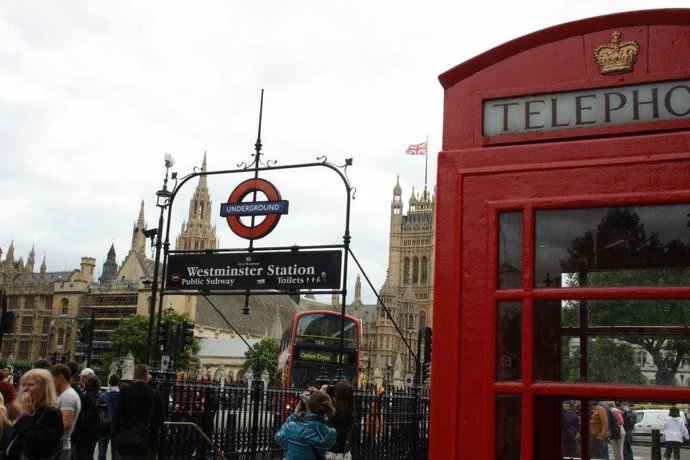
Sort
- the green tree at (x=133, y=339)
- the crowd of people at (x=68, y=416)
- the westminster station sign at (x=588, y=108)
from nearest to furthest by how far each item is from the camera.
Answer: the westminster station sign at (x=588, y=108) < the crowd of people at (x=68, y=416) < the green tree at (x=133, y=339)

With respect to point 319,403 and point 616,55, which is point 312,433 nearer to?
point 319,403

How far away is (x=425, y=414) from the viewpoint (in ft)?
44.5

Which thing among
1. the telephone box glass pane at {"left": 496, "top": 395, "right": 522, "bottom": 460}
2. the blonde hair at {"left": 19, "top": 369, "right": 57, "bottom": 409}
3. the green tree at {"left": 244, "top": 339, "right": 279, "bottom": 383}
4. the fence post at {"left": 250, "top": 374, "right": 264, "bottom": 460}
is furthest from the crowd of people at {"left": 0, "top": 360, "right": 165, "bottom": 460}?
the green tree at {"left": 244, "top": 339, "right": 279, "bottom": 383}

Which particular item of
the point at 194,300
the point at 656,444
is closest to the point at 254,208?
the point at 656,444

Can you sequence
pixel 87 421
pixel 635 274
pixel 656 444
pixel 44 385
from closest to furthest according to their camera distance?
pixel 635 274
pixel 44 385
pixel 87 421
pixel 656 444

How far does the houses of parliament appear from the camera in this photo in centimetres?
8694

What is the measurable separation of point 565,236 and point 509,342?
1.40 ft

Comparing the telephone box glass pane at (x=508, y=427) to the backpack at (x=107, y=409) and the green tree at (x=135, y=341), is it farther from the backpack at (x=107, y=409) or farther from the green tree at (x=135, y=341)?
the green tree at (x=135, y=341)

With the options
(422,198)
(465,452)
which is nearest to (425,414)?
(465,452)

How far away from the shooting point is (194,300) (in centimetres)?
8581

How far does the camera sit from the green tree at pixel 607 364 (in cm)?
245

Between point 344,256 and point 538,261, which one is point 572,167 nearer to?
point 538,261

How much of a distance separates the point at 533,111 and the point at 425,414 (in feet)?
37.9

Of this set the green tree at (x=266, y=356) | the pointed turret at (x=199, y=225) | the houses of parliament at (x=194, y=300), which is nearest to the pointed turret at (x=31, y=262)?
the houses of parliament at (x=194, y=300)
